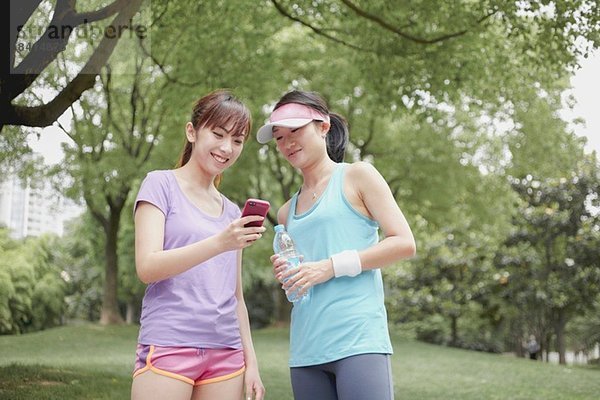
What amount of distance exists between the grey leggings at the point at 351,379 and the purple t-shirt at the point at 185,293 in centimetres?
29

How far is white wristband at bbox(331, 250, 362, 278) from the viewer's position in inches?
95.3

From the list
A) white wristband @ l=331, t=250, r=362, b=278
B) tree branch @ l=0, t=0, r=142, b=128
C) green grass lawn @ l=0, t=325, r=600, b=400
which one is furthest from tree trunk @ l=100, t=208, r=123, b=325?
white wristband @ l=331, t=250, r=362, b=278

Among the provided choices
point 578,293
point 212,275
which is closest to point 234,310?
point 212,275

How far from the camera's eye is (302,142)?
265 centimetres

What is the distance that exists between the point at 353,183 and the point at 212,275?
59 centimetres

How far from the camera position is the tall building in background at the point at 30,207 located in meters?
16.0

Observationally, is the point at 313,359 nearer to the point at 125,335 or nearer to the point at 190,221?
the point at 190,221

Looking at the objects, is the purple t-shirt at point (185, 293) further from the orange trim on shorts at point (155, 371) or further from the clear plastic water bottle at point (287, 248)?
the clear plastic water bottle at point (287, 248)

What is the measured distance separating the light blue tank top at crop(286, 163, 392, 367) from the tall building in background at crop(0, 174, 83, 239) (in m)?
12.8

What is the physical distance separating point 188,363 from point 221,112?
85 cm

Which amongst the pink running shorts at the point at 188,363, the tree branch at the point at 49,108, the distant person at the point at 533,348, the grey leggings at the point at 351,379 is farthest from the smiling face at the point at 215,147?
the distant person at the point at 533,348

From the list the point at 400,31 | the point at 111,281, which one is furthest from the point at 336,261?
the point at 111,281

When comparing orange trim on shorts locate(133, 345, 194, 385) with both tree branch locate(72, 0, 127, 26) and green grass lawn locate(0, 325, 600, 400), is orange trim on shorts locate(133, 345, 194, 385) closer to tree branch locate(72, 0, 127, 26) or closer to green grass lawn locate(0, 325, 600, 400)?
green grass lawn locate(0, 325, 600, 400)

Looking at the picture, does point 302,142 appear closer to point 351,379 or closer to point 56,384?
point 351,379
